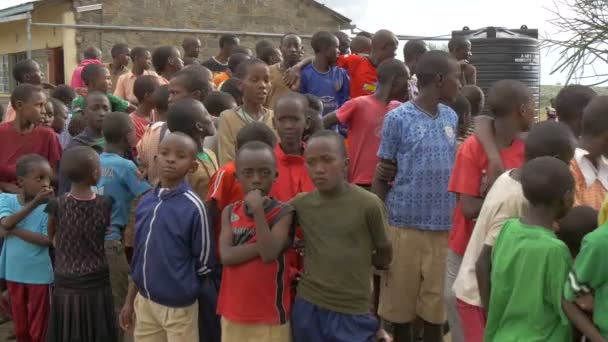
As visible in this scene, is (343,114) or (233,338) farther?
(343,114)

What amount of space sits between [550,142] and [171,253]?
1707mm

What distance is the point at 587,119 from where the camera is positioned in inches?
118

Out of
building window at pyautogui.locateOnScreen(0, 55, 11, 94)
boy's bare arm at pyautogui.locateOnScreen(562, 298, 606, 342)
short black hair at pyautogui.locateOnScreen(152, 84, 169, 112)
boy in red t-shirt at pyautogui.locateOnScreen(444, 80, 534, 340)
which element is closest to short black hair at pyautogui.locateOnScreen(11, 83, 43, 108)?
short black hair at pyautogui.locateOnScreen(152, 84, 169, 112)

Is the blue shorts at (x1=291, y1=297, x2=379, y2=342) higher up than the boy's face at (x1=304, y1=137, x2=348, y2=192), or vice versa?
the boy's face at (x1=304, y1=137, x2=348, y2=192)

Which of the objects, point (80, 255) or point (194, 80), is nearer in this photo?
point (80, 255)

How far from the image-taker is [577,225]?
281 cm

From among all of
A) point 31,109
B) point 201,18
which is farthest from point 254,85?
point 201,18

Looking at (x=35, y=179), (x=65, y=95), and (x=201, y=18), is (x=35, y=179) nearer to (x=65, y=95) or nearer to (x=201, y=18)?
(x=65, y=95)

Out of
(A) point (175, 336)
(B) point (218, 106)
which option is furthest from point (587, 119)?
(B) point (218, 106)

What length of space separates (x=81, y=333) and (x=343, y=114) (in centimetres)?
200

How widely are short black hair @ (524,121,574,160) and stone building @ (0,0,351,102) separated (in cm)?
1040

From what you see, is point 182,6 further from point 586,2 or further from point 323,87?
point 586,2

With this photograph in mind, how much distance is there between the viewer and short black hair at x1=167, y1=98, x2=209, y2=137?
3.89 meters

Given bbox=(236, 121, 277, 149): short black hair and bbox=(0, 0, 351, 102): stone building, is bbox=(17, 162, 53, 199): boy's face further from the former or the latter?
bbox=(0, 0, 351, 102): stone building
